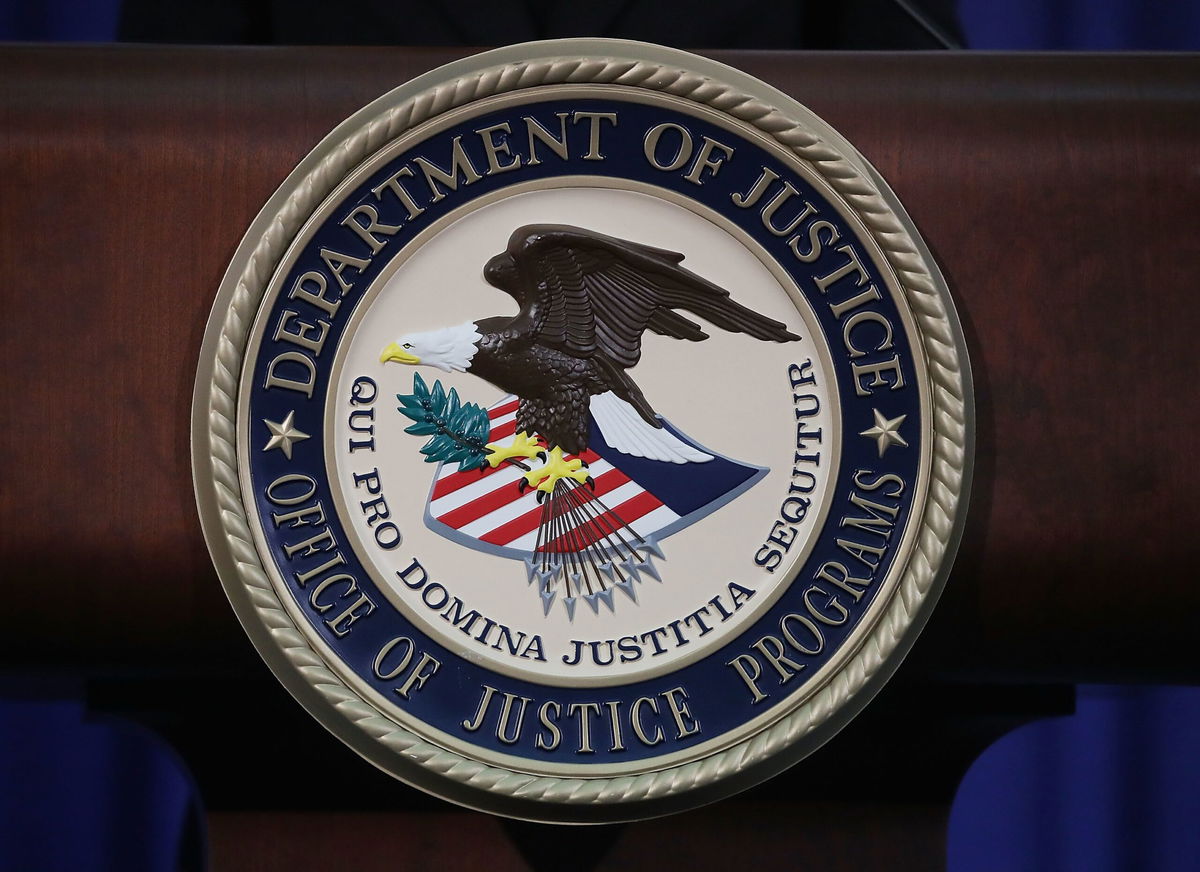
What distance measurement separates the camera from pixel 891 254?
3.01ft

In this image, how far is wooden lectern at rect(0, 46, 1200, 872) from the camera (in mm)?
935

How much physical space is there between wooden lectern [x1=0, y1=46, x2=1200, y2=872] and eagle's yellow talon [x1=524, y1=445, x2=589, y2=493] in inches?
8.9

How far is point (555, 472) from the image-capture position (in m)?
0.94

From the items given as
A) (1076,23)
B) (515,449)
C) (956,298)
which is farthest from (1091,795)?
(515,449)

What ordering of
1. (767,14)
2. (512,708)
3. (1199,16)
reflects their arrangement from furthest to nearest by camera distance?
(1199,16)
(767,14)
(512,708)

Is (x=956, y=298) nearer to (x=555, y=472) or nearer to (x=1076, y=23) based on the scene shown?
(x=555, y=472)

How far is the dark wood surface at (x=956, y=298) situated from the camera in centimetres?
93

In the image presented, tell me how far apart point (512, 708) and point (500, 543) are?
11cm

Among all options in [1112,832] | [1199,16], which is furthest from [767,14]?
[1112,832]

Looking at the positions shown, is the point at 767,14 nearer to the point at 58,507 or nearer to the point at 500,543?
the point at 500,543

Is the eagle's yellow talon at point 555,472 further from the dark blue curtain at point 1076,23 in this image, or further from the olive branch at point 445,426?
the dark blue curtain at point 1076,23

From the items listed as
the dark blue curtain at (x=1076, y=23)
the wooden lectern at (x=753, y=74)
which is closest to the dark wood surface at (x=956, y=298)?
the wooden lectern at (x=753, y=74)

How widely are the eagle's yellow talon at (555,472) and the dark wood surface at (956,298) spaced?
23 centimetres

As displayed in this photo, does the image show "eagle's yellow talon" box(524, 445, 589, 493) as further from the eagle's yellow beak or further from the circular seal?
the eagle's yellow beak
